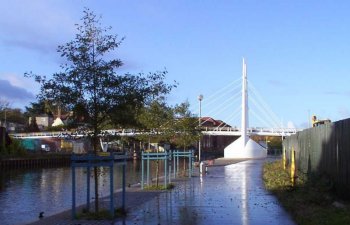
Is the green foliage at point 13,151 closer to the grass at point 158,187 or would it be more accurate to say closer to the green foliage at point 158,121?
the green foliage at point 158,121

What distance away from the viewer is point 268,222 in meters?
13.0

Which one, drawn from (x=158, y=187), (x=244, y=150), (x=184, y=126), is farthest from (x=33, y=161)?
(x=158, y=187)

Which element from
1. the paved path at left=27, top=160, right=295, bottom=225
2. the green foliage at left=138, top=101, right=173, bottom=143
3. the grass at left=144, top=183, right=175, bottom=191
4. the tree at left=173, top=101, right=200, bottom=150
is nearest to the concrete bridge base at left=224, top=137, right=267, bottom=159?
the tree at left=173, top=101, right=200, bottom=150

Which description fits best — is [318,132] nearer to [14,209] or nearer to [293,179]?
[293,179]

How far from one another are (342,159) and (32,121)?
6031 inches

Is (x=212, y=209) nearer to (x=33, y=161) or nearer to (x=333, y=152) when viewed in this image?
(x=333, y=152)

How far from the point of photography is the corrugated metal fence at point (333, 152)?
15781 millimetres

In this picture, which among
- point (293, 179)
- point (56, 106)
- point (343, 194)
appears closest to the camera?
point (56, 106)

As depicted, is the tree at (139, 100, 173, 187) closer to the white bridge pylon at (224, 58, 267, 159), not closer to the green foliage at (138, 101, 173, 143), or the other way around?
→ the green foliage at (138, 101, 173, 143)

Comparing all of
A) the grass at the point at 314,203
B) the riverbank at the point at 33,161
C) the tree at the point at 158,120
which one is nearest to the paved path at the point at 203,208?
the grass at the point at 314,203

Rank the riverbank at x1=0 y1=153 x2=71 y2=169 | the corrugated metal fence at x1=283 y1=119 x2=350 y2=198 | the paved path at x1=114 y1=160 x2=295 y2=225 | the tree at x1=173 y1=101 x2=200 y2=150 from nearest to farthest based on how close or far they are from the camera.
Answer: the paved path at x1=114 y1=160 x2=295 y2=225 → the corrugated metal fence at x1=283 y1=119 x2=350 y2=198 → the tree at x1=173 y1=101 x2=200 y2=150 → the riverbank at x1=0 y1=153 x2=71 y2=169

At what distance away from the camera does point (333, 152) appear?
1791 centimetres

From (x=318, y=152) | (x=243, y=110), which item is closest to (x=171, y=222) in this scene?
(x=318, y=152)

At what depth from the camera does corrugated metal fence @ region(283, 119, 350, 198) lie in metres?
15.8
